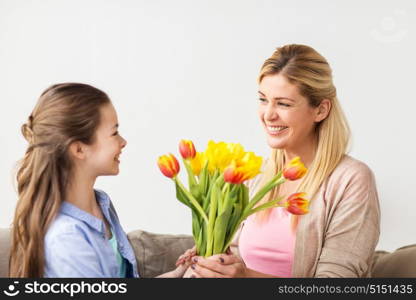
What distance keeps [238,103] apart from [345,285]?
1.52 metres

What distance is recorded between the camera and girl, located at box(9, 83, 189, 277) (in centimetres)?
156

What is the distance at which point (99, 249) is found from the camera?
5.36 feet

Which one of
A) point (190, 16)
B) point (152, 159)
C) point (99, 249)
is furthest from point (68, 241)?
point (190, 16)

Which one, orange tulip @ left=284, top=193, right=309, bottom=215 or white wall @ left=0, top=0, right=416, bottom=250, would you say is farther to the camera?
white wall @ left=0, top=0, right=416, bottom=250

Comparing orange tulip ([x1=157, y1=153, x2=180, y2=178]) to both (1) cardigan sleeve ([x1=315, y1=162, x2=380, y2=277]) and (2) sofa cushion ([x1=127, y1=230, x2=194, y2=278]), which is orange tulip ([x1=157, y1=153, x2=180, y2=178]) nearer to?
(1) cardigan sleeve ([x1=315, y1=162, x2=380, y2=277])

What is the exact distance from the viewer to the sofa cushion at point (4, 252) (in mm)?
2232

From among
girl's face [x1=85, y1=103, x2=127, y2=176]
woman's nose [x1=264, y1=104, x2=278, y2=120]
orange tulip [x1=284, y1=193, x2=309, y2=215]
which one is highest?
woman's nose [x1=264, y1=104, x2=278, y2=120]

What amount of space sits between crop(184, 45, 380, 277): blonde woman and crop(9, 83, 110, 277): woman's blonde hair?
0.52 metres

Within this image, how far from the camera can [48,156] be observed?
5.30 feet

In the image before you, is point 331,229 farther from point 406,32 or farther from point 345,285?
point 406,32

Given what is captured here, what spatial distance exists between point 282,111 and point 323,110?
0.14 meters

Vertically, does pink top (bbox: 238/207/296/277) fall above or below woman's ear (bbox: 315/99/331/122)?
below

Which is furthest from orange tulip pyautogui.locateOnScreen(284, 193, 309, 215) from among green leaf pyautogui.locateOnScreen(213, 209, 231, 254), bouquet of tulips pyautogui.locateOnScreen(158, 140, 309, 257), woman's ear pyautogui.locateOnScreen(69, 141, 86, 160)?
woman's ear pyautogui.locateOnScreen(69, 141, 86, 160)

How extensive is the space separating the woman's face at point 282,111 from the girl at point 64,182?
1.48 ft
